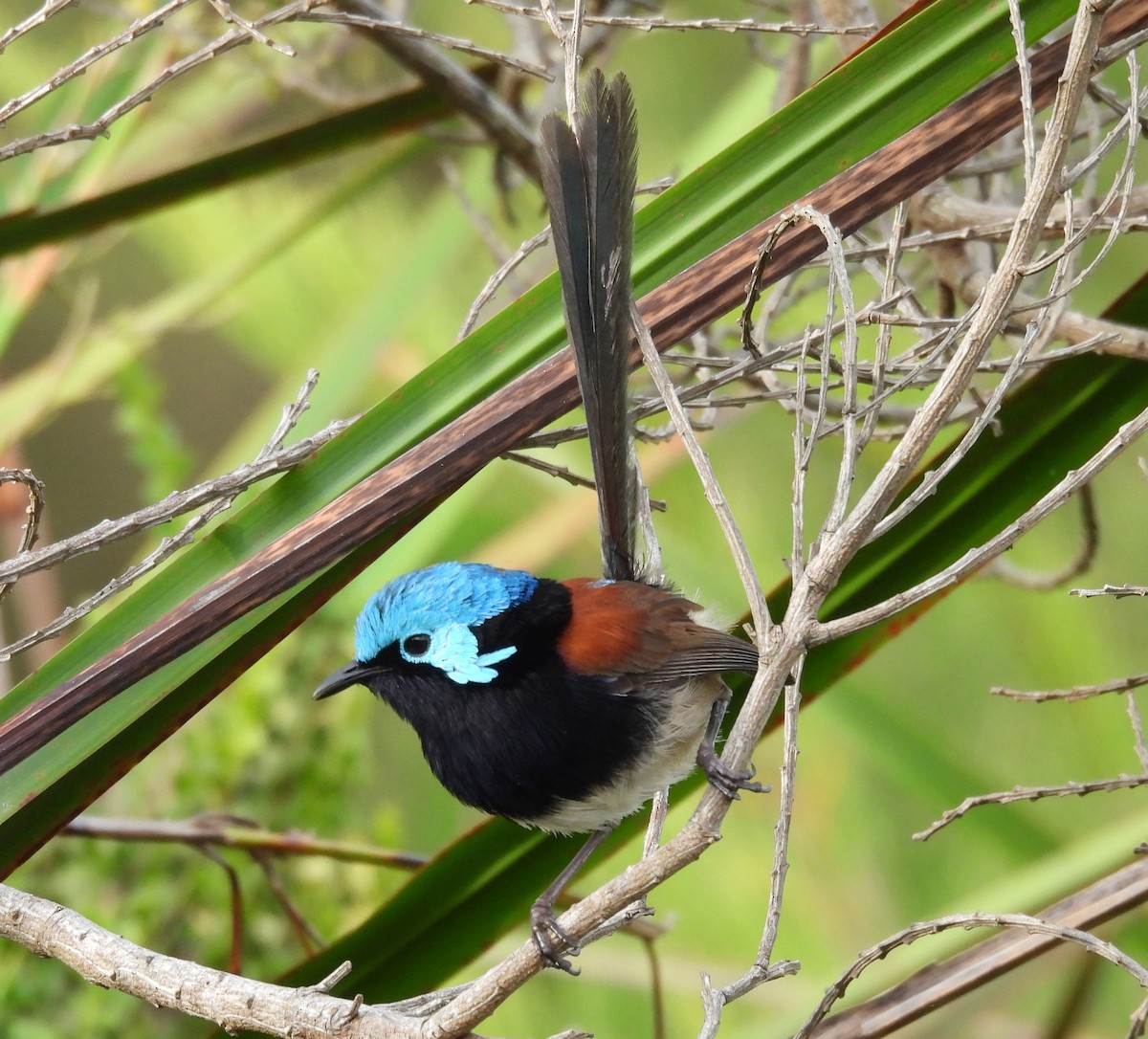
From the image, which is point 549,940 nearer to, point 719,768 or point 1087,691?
point 719,768

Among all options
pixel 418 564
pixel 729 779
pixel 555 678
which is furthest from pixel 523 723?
pixel 418 564

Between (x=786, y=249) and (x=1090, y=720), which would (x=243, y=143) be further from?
Answer: (x=1090, y=720)

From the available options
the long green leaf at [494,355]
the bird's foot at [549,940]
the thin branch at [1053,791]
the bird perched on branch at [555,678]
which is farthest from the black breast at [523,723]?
the thin branch at [1053,791]

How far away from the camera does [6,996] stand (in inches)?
76.8

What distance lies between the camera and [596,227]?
1302 millimetres

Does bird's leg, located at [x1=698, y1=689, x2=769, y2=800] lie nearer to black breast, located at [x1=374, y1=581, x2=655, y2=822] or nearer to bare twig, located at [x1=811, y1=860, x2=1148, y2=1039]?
black breast, located at [x1=374, y1=581, x2=655, y2=822]

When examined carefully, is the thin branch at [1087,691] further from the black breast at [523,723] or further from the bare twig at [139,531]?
the bare twig at [139,531]

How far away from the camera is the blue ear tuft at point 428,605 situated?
1469 mm

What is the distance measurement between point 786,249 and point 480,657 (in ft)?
2.07

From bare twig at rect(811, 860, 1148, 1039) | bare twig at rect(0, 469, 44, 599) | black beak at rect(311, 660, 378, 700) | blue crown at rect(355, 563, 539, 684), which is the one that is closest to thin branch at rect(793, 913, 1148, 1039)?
bare twig at rect(811, 860, 1148, 1039)

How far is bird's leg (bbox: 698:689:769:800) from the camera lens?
1.05 meters

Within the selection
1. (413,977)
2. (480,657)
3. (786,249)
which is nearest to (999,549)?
(786,249)

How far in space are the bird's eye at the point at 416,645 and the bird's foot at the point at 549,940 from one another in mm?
354

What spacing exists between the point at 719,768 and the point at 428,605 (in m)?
0.55
